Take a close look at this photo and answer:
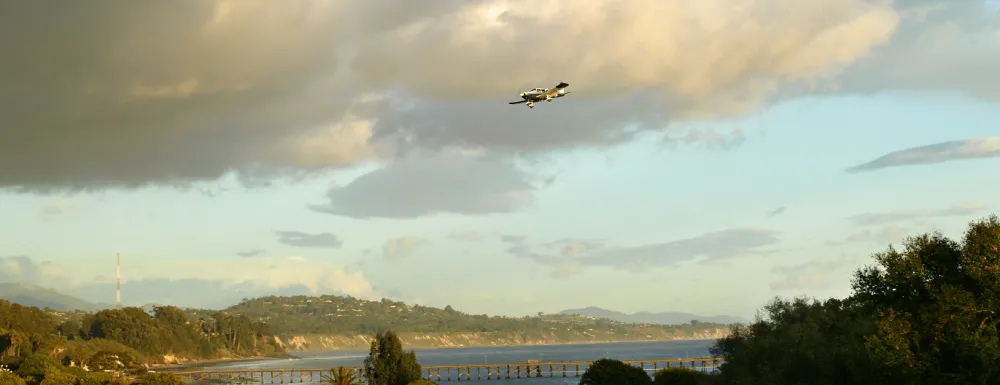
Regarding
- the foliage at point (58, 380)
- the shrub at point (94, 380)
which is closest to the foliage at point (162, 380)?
the shrub at point (94, 380)

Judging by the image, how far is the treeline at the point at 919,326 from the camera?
54844mm

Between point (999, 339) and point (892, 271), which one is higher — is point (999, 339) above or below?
below

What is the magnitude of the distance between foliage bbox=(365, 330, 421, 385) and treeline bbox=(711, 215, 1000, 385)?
58.3 metres

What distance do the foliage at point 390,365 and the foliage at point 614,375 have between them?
26637 mm

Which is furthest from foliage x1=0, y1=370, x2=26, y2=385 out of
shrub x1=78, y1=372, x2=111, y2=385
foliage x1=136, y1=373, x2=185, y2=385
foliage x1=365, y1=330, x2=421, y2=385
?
foliage x1=365, y1=330, x2=421, y2=385

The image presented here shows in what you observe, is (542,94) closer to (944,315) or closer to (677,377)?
(944,315)

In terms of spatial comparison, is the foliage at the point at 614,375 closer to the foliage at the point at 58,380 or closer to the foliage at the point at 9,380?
the foliage at the point at 58,380

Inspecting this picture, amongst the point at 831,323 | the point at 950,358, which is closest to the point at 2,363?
the point at 831,323

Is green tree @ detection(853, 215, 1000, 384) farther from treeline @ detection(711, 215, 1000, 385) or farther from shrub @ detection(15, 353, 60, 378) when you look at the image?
shrub @ detection(15, 353, 60, 378)

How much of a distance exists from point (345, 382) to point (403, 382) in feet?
66.9

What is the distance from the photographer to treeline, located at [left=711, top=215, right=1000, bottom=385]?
54.8m

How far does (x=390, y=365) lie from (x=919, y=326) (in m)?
75.8

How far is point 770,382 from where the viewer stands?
7300 centimetres

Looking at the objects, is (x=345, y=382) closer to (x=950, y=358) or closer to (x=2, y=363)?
(x=950, y=358)
